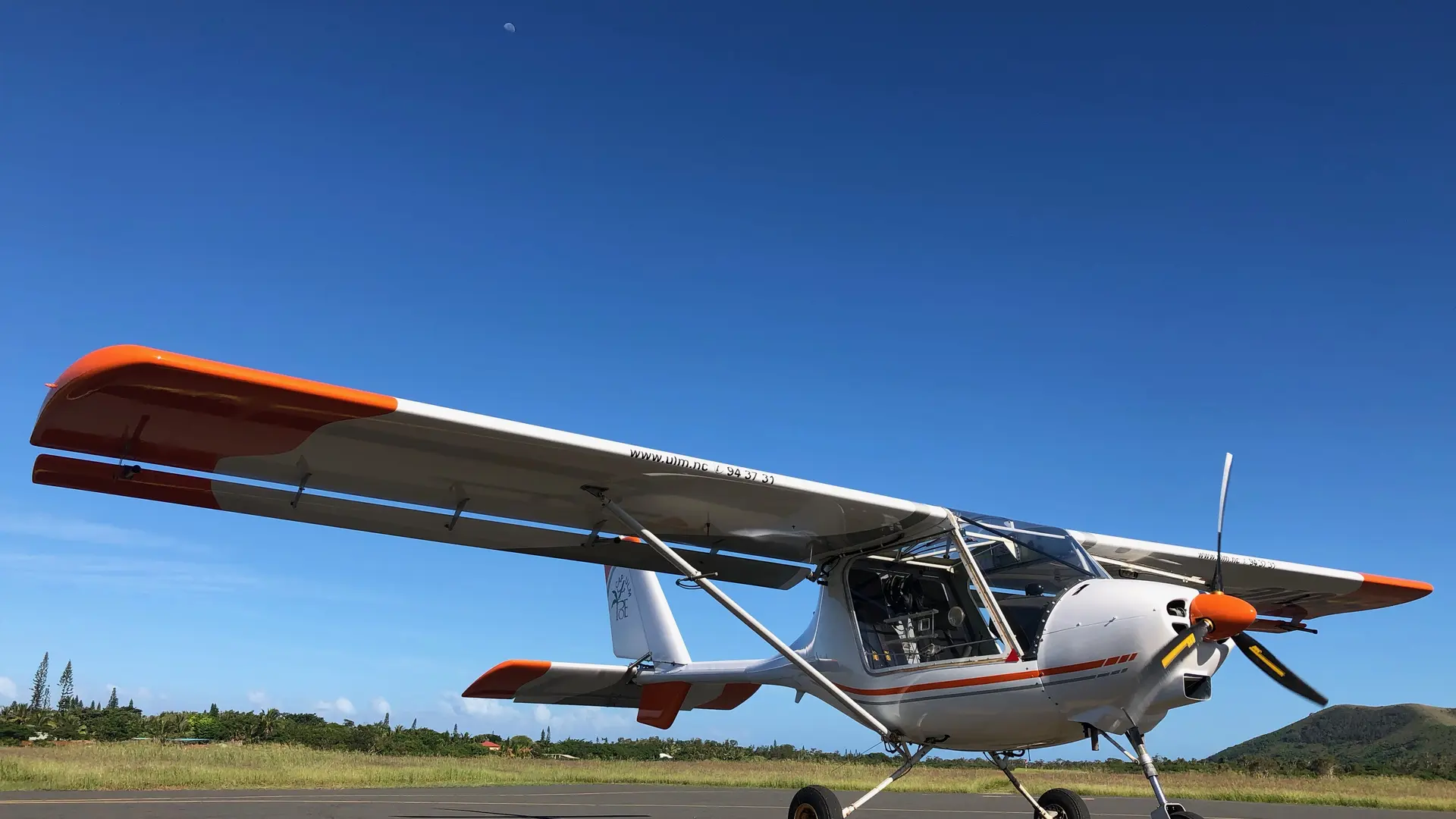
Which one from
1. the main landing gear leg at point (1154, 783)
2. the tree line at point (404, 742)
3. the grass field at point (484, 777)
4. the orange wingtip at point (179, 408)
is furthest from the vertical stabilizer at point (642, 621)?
the tree line at point (404, 742)

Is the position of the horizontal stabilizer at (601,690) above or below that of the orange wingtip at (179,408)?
below

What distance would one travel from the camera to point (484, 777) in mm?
22562

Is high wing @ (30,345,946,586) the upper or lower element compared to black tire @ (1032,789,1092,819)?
upper

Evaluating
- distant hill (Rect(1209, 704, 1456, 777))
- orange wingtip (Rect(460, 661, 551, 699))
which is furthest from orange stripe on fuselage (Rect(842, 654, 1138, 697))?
distant hill (Rect(1209, 704, 1456, 777))

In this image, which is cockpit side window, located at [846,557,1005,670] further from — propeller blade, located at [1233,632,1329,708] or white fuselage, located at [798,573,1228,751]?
propeller blade, located at [1233,632,1329,708]

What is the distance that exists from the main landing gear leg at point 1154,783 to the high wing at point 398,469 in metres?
2.37

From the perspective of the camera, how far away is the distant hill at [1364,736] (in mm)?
94294

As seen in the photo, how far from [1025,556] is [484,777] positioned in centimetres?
1862

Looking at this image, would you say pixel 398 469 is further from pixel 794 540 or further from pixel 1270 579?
pixel 1270 579

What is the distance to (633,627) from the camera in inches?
539

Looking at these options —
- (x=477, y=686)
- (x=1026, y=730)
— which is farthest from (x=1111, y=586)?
(x=477, y=686)

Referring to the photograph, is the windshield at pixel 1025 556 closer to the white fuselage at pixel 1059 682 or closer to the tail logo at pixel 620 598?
the white fuselage at pixel 1059 682

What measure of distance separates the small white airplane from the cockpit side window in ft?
0.07

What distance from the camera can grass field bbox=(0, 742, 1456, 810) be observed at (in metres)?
17.4
